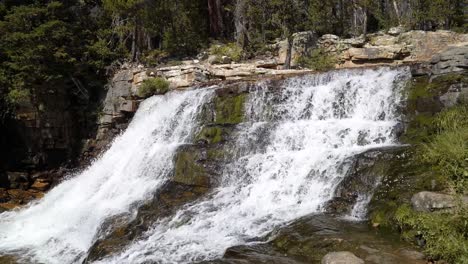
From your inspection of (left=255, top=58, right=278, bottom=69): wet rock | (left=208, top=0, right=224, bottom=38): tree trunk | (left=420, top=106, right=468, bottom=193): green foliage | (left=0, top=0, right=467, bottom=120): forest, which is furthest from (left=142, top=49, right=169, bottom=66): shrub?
(left=420, top=106, right=468, bottom=193): green foliage

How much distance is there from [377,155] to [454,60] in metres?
4.20

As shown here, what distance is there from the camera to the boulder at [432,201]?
19.6ft

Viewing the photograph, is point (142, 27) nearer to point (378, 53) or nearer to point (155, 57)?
point (155, 57)

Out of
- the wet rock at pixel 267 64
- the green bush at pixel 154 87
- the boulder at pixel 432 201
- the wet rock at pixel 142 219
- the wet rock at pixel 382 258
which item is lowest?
the wet rock at pixel 142 219

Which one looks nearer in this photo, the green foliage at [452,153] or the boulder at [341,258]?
the boulder at [341,258]

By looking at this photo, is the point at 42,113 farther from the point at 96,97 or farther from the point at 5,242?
the point at 5,242

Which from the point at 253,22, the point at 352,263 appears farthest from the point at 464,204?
the point at 253,22

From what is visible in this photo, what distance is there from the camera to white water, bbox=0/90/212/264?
9414 mm

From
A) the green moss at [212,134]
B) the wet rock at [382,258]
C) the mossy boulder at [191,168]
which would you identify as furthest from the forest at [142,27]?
the wet rock at [382,258]

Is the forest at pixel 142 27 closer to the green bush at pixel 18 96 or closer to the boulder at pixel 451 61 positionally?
the green bush at pixel 18 96

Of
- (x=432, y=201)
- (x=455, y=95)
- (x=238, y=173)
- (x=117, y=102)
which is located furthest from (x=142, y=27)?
(x=432, y=201)

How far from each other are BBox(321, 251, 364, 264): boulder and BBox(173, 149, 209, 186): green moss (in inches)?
188

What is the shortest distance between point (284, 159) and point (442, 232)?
449 centimetres

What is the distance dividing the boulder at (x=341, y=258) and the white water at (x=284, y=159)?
1.75 metres
